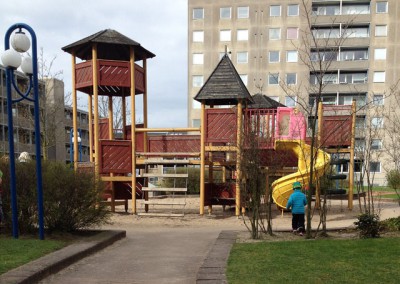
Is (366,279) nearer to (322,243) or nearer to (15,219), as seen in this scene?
(322,243)

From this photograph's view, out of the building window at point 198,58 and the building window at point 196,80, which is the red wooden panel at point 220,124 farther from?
the building window at point 198,58

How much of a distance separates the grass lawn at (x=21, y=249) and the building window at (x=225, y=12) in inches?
1935

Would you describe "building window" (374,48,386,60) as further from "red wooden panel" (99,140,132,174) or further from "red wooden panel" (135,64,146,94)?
"red wooden panel" (99,140,132,174)

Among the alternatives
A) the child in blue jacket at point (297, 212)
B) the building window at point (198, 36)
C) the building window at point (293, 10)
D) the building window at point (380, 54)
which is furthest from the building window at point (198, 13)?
Answer: the child in blue jacket at point (297, 212)

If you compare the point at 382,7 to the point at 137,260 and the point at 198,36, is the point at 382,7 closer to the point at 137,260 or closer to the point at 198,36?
the point at 198,36

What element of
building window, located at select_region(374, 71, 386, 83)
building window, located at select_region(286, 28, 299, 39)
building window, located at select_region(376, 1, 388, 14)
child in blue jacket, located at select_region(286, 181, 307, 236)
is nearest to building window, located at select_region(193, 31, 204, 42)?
building window, located at select_region(286, 28, 299, 39)

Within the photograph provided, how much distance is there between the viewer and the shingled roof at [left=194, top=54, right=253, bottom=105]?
1437 centimetres

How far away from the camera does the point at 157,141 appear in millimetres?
16531

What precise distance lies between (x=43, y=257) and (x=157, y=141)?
1058 centimetres

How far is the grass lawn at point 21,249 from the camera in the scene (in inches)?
223

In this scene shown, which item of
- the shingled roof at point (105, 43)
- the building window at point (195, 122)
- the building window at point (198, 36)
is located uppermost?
the building window at point (198, 36)

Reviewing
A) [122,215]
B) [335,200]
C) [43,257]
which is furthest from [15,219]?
[335,200]

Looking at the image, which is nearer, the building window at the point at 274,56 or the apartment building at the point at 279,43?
the apartment building at the point at 279,43

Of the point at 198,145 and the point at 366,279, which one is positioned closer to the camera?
the point at 366,279
